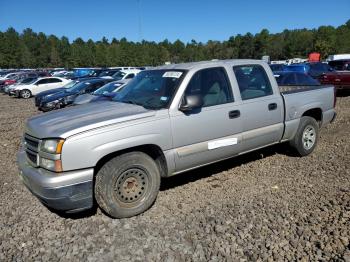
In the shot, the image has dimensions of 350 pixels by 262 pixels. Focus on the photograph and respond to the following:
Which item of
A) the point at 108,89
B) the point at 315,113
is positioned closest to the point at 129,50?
the point at 108,89

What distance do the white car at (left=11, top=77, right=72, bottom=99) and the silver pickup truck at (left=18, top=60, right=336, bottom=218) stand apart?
2184 centimetres

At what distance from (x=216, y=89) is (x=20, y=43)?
391ft

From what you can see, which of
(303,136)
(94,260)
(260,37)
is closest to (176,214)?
(94,260)

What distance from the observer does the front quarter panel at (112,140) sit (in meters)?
3.77

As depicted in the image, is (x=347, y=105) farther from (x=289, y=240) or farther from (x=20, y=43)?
(x=20, y=43)

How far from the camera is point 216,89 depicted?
5.03m

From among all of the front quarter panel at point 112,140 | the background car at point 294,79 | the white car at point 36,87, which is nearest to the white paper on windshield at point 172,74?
the front quarter panel at point 112,140

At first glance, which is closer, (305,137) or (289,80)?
(305,137)

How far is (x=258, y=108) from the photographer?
211 inches

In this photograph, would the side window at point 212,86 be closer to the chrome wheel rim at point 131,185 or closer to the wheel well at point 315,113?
the chrome wheel rim at point 131,185

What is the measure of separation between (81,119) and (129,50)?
114m

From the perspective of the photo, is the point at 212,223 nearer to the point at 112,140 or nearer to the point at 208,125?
the point at 208,125

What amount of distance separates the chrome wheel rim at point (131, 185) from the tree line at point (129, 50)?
108838mm

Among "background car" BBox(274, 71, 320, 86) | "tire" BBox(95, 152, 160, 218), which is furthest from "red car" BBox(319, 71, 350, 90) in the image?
"tire" BBox(95, 152, 160, 218)
